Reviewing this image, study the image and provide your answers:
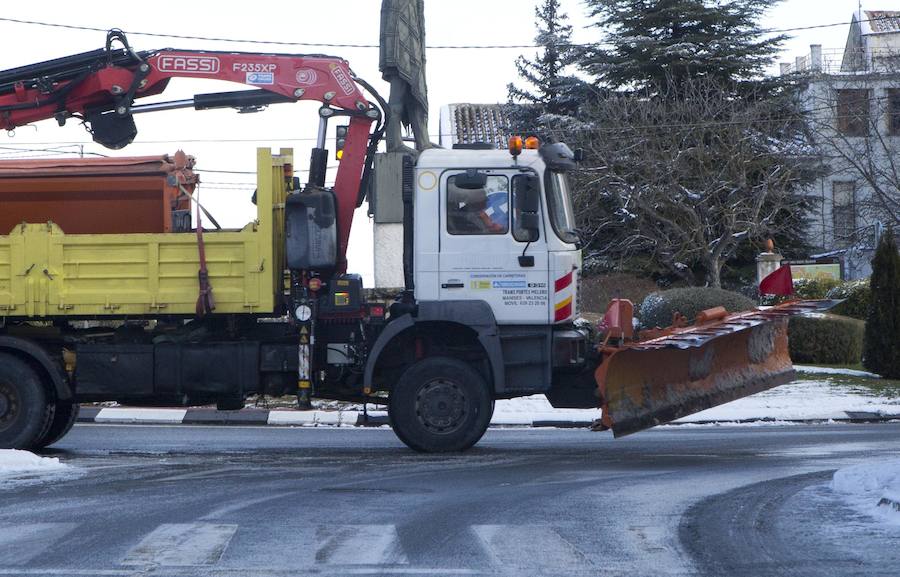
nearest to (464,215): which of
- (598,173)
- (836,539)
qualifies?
(836,539)

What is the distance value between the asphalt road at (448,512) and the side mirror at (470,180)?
2.59 metres

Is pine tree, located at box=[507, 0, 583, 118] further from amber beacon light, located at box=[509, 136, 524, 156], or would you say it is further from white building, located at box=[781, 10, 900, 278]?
amber beacon light, located at box=[509, 136, 524, 156]

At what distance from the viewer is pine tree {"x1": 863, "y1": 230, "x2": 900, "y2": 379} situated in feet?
68.8

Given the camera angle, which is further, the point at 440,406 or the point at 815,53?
the point at 815,53

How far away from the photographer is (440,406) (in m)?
12.3

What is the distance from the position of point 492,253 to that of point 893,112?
87.8 feet

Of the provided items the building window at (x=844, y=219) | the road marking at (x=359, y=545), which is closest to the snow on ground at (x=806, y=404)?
the road marking at (x=359, y=545)

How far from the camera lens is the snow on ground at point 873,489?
326 inches

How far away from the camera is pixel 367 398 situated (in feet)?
42.6

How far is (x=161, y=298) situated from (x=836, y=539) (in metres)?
7.09

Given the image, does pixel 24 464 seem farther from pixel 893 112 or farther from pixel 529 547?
pixel 893 112

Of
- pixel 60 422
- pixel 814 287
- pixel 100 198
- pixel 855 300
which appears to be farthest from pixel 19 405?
pixel 814 287

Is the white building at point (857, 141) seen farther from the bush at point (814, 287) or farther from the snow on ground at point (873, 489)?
the snow on ground at point (873, 489)

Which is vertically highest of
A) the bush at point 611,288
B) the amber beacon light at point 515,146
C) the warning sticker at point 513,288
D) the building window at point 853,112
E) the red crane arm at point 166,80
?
the building window at point 853,112
